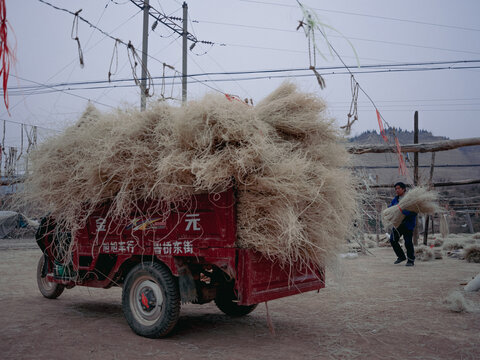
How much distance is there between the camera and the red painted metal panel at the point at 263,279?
353 centimetres

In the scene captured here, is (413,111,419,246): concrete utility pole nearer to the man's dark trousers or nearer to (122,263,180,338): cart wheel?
the man's dark trousers

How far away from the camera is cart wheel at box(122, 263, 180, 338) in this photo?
391 centimetres

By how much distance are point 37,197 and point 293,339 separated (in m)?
3.39

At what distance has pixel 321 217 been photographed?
12.6 ft

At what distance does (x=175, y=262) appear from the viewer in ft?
12.9

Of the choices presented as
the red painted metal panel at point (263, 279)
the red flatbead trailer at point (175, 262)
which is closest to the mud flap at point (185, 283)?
the red flatbead trailer at point (175, 262)

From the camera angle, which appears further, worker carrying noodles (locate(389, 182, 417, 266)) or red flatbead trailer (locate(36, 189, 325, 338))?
worker carrying noodles (locate(389, 182, 417, 266))

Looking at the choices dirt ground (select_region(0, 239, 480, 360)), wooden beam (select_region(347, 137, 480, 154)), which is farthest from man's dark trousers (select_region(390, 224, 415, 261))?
dirt ground (select_region(0, 239, 480, 360))

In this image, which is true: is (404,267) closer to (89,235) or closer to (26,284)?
(89,235)

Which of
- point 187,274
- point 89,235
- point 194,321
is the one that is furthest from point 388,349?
point 89,235

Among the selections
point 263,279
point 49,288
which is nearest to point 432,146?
point 263,279

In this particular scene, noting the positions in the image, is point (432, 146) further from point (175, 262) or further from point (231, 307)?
point (175, 262)

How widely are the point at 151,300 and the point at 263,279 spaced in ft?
4.06

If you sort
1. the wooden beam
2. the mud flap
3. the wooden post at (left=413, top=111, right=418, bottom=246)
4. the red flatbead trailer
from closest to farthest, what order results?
the red flatbead trailer → the mud flap → the wooden beam → the wooden post at (left=413, top=111, right=418, bottom=246)
